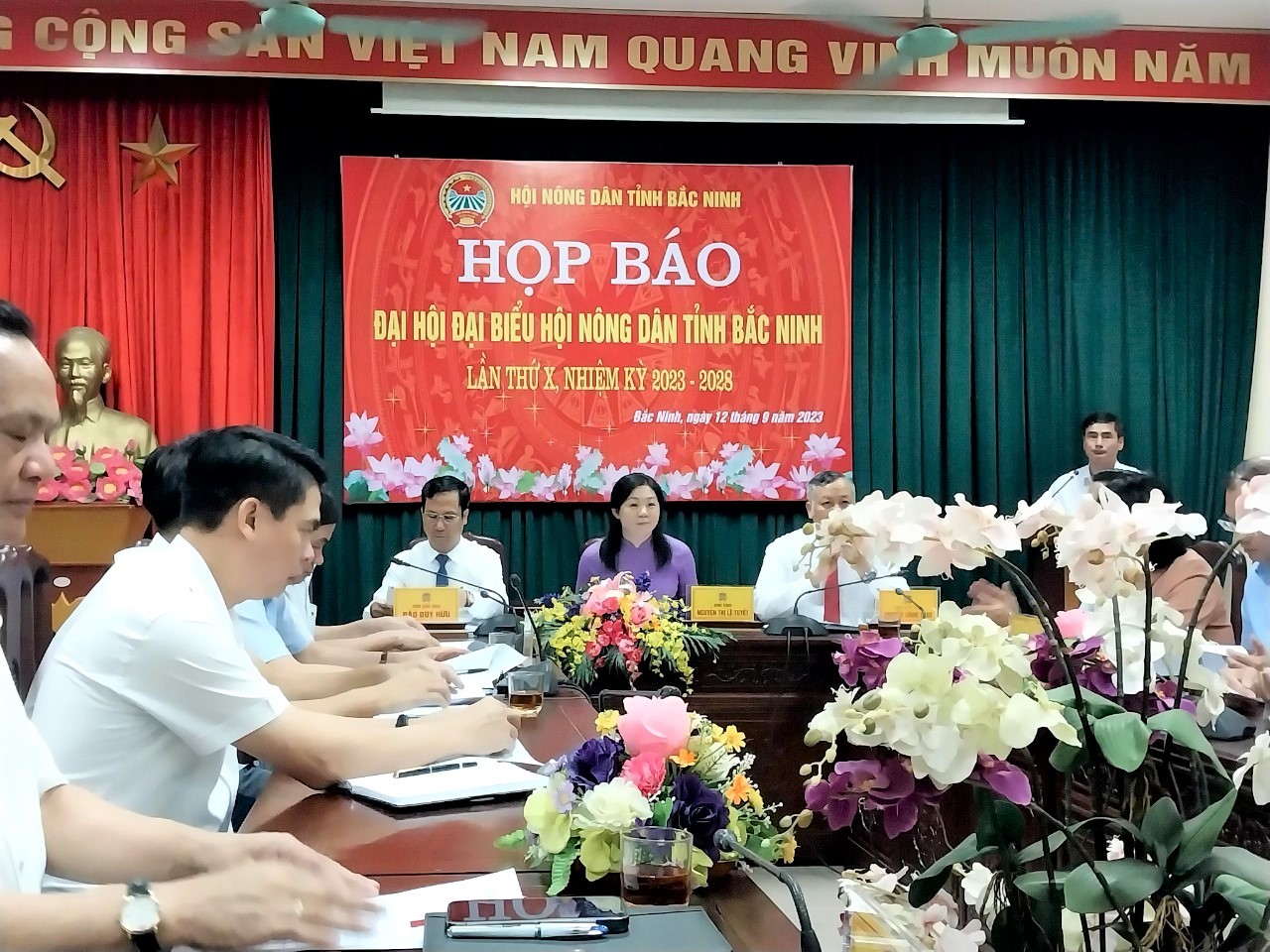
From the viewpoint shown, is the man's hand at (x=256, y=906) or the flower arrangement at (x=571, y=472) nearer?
the man's hand at (x=256, y=906)

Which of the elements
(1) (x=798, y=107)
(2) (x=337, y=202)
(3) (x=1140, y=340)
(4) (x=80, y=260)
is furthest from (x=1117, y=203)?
(4) (x=80, y=260)

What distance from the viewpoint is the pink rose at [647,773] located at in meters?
1.19

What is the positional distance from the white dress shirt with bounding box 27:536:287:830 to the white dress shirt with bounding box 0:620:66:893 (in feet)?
0.93

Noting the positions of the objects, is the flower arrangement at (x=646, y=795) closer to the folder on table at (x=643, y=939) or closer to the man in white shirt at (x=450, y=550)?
the folder on table at (x=643, y=939)

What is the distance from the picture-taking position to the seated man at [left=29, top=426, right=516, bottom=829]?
1562 millimetres

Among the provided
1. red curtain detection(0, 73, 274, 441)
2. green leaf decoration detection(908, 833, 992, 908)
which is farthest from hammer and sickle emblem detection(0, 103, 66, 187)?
green leaf decoration detection(908, 833, 992, 908)

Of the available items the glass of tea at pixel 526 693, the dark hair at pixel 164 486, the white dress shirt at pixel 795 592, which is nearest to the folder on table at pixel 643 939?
the glass of tea at pixel 526 693

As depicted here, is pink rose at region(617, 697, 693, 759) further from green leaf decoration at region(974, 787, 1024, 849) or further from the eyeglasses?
the eyeglasses

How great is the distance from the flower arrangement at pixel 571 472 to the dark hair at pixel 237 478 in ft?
10.9

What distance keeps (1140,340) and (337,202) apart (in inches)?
152

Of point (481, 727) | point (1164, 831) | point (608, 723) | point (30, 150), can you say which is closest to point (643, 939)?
point (608, 723)

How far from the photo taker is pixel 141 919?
99cm

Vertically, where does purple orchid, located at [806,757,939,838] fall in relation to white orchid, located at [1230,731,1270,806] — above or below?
below

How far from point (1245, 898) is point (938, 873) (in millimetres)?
174
